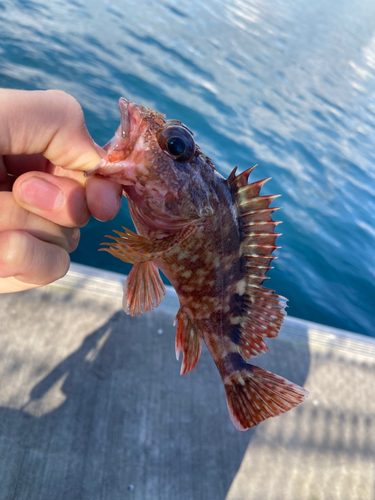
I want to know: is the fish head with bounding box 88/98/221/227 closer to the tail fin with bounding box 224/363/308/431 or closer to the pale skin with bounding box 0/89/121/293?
the pale skin with bounding box 0/89/121/293

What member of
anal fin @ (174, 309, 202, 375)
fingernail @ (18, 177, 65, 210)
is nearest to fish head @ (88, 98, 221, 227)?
fingernail @ (18, 177, 65, 210)


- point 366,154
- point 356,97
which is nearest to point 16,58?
point 366,154

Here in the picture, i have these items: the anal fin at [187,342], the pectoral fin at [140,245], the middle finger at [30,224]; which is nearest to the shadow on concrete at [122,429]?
the anal fin at [187,342]

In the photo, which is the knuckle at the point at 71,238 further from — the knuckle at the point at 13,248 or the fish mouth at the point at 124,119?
the fish mouth at the point at 124,119

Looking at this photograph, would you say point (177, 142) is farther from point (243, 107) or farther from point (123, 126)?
point (243, 107)

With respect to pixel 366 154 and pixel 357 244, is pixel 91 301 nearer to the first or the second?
pixel 357 244

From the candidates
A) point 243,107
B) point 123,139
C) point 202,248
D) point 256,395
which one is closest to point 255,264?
point 202,248
